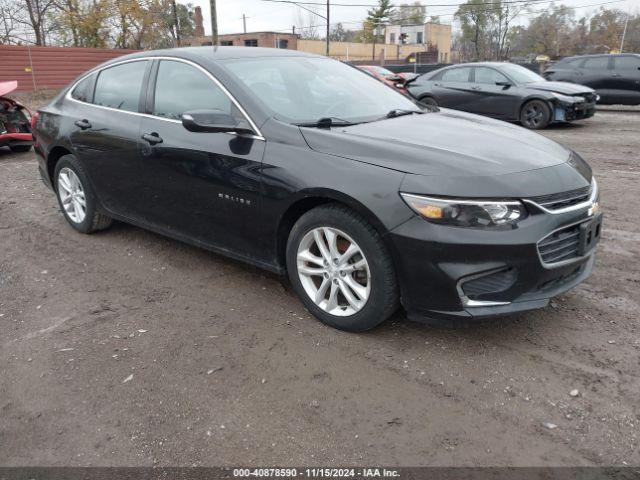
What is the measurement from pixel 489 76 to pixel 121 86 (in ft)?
31.2

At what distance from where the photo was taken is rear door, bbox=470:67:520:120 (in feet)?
37.5

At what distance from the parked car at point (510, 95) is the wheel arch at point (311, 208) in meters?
9.43

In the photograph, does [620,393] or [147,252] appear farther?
[147,252]

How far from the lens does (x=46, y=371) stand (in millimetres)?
2906

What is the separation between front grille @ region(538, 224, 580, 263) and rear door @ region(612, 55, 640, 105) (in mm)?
13438

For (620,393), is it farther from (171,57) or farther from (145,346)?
(171,57)

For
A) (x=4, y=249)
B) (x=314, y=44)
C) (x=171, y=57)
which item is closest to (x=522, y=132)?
(x=171, y=57)

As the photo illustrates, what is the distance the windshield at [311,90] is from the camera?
3477 mm

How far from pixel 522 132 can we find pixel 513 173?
38.9 inches

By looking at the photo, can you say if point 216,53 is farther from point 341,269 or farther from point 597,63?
point 597,63

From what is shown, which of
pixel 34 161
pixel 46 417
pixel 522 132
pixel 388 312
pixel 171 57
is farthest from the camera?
pixel 34 161

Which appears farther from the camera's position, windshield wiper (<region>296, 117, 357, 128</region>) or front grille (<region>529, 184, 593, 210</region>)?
windshield wiper (<region>296, 117, 357, 128</region>)

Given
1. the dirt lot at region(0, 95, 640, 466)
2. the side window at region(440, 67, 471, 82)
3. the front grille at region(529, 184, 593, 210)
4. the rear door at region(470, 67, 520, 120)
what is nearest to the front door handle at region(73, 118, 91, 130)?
the dirt lot at region(0, 95, 640, 466)

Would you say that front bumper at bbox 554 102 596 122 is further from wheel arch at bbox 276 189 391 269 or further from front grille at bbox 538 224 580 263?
wheel arch at bbox 276 189 391 269
